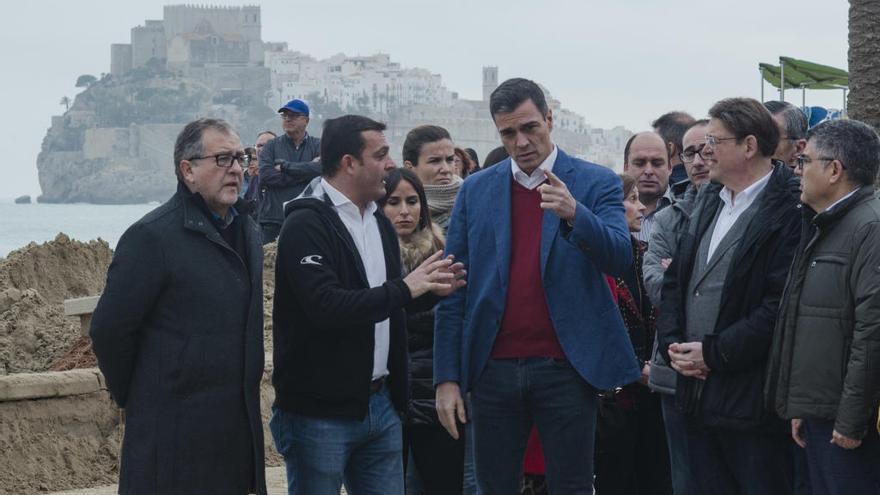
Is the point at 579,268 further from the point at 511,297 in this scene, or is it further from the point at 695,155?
the point at 695,155

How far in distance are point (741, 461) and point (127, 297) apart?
242cm

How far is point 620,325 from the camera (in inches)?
212

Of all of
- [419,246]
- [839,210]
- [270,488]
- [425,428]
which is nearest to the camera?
[839,210]

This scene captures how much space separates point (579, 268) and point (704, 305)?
0.57 metres

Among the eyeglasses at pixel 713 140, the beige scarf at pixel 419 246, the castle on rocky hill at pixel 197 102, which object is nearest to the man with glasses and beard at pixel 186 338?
the beige scarf at pixel 419 246

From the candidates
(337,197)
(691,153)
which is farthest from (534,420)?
(691,153)

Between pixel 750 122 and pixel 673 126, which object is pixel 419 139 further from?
pixel 750 122

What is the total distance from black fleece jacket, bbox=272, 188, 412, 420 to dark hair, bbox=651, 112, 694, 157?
11.3ft

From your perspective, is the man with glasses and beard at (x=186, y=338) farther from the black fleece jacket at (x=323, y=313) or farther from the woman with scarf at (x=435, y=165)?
the woman with scarf at (x=435, y=165)

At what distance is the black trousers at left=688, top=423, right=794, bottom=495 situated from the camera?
5344 millimetres

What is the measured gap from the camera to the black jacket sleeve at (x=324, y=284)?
5.18 m

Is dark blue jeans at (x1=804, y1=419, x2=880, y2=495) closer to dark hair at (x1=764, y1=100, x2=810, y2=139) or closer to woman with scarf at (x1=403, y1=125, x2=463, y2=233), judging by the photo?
dark hair at (x1=764, y1=100, x2=810, y2=139)

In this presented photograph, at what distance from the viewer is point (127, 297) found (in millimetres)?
4996

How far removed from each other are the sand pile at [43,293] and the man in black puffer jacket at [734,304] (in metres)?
6.26
